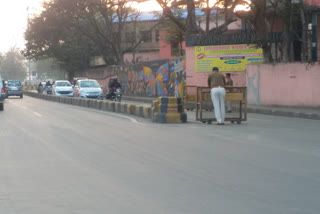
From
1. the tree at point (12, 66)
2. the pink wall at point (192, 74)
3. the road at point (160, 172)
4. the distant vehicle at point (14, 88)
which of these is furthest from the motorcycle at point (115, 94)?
the tree at point (12, 66)

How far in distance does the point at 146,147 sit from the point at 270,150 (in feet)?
8.07

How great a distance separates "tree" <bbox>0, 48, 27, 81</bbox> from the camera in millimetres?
152650

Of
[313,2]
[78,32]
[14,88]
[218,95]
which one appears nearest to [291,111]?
[218,95]

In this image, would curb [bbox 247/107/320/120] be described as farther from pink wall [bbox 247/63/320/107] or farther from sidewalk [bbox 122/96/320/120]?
pink wall [bbox 247/63/320/107]

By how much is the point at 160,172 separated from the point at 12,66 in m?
151

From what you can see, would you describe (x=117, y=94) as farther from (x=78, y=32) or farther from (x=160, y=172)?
(x=78, y=32)

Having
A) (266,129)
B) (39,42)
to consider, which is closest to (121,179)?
(266,129)

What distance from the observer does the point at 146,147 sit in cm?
1203

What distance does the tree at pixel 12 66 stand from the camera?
15265 centimetres

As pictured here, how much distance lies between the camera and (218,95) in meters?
17.8

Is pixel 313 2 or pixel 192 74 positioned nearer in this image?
pixel 313 2

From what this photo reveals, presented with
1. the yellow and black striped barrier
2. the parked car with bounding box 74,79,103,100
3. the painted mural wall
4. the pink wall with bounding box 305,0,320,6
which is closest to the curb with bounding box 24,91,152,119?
the yellow and black striped barrier

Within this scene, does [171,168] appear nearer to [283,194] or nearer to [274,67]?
[283,194]

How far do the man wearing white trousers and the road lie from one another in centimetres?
251
